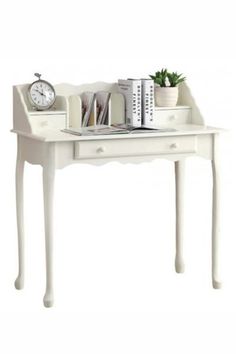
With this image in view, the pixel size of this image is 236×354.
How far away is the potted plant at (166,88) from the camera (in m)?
6.32

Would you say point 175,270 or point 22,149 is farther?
point 175,270

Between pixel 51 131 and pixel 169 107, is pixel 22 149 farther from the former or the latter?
pixel 169 107

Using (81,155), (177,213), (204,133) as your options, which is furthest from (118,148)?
(177,213)

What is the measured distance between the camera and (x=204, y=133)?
19.8 feet

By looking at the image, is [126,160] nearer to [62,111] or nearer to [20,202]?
[62,111]

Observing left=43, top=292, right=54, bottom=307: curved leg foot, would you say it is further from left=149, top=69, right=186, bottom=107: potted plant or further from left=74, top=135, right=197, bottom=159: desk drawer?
left=149, top=69, right=186, bottom=107: potted plant

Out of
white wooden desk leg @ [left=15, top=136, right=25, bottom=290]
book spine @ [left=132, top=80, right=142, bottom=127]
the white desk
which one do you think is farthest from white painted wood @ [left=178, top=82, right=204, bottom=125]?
white wooden desk leg @ [left=15, top=136, right=25, bottom=290]

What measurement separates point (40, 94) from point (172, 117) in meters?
0.95

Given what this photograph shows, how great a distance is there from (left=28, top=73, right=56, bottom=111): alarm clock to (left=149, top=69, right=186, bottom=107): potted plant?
0.76 meters

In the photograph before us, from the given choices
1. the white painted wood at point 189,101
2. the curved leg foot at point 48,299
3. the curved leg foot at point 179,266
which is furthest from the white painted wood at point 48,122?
the curved leg foot at point 179,266

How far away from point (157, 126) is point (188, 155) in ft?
1.02

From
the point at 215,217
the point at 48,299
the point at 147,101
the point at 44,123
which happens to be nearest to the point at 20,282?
the point at 48,299

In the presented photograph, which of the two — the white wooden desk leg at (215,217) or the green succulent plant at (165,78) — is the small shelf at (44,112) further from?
the white wooden desk leg at (215,217)

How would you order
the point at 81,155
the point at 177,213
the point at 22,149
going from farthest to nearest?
the point at 177,213 < the point at 22,149 < the point at 81,155
